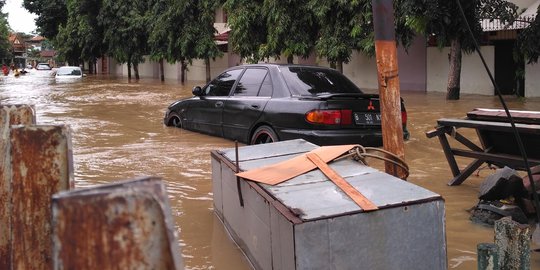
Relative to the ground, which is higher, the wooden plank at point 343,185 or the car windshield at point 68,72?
the car windshield at point 68,72

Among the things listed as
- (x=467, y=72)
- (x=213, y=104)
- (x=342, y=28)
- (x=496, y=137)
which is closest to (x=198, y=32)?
(x=342, y=28)

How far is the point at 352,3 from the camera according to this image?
1777 cm

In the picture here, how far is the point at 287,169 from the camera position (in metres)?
4.01

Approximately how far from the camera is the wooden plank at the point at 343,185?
320cm

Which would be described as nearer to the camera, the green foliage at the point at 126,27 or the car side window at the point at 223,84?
the car side window at the point at 223,84

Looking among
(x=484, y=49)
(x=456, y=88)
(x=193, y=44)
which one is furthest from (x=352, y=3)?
(x=193, y=44)

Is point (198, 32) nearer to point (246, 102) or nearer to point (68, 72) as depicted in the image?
point (68, 72)

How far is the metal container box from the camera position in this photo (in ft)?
10.1

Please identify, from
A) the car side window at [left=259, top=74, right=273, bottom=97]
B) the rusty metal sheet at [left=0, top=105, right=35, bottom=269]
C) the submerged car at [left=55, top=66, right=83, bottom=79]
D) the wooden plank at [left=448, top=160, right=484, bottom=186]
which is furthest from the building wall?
the submerged car at [left=55, top=66, right=83, bottom=79]

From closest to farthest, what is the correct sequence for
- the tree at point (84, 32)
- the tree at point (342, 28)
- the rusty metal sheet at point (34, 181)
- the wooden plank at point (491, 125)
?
the rusty metal sheet at point (34, 181), the wooden plank at point (491, 125), the tree at point (342, 28), the tree at point (84, 32)

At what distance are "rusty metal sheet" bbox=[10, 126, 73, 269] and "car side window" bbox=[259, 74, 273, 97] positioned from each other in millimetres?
6132

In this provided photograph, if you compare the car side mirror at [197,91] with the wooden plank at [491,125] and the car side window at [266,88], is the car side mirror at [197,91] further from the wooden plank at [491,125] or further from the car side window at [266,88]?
the wooden plank at [491,125]

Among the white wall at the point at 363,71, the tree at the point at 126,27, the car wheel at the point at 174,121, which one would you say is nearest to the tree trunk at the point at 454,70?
the white wall at the point at 363,71

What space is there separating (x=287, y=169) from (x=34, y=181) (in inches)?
83.4
